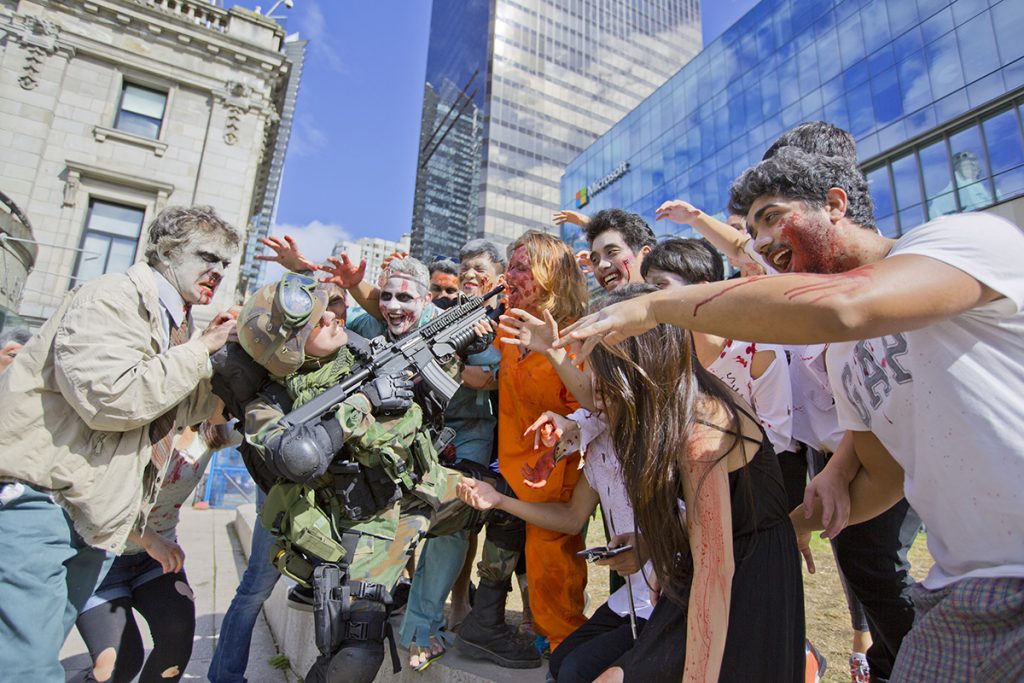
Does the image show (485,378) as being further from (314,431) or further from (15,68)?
(15,68)

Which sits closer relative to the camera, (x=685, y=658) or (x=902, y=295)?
(x=902, y=295)

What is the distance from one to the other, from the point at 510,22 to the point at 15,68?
63451 mm

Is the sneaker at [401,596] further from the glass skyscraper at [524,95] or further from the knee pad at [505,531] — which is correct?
the glass skyscraper at [524,95]

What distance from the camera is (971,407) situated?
1247 mm

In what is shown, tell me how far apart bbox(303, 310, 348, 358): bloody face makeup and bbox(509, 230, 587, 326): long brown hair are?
1130 mm

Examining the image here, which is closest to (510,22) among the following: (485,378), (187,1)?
(187,1)

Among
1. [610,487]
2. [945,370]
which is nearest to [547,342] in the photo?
[610,487]

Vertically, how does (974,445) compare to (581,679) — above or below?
above

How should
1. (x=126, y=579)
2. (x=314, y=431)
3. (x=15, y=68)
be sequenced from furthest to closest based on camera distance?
(x=15, y=68), (x=126, y=579), (x=314, y=431)

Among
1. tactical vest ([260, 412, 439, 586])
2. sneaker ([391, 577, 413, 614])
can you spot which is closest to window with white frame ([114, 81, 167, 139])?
sneaker ([391, 577, 413, 614])

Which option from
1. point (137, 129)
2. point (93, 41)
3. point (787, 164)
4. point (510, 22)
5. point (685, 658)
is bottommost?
point (685, 658)

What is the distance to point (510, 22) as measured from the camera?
214 feet

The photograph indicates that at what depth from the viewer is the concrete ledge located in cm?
233

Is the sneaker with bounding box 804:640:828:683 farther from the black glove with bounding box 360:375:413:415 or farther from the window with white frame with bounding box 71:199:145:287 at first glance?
the window with white frame with bounding box 71:199:145:287
